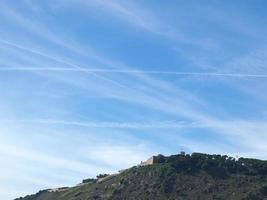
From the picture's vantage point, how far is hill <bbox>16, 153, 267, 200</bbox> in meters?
162

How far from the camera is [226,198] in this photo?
6132 inches

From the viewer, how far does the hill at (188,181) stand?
16250 centimetres

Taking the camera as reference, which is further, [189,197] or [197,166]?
[197,166]

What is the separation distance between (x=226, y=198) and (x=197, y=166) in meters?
30.6

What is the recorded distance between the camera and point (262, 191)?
157125mm

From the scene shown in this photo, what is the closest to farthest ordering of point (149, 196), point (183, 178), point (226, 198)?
1. point (226, 198)
2. point (149, 196)
3. point (183, 178)

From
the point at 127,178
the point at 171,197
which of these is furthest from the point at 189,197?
the point at 127,178

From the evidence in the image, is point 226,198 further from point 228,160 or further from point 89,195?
point 89,195

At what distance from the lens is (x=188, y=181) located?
175125 mm

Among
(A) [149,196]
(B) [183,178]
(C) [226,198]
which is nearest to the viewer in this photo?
(C) [226,198]

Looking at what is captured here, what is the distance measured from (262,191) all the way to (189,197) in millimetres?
20644

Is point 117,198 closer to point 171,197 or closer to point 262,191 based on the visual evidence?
point 171,197

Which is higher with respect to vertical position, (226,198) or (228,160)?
(228,160)

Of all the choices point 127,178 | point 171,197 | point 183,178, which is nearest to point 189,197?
point 171,197
